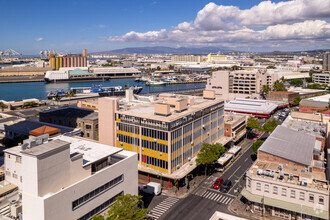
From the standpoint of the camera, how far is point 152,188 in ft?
59.4

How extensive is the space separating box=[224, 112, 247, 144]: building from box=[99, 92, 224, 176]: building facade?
14.3 ft

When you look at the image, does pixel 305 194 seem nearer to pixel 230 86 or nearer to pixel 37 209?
pixel 37 209

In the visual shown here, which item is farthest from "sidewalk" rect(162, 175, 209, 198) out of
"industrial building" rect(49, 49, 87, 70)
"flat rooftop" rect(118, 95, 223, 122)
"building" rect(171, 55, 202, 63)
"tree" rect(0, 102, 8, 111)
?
"building" rect(171, 55, 202, 63)

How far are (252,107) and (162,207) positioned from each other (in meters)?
29.3

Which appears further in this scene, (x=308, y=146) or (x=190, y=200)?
(x=308, y=146)

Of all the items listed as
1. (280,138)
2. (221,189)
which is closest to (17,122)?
(221,189)

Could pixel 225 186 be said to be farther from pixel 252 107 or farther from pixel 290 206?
pixel 252 107

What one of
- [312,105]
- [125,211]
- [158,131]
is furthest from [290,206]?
[312,105]

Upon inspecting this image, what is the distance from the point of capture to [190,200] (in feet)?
57.2

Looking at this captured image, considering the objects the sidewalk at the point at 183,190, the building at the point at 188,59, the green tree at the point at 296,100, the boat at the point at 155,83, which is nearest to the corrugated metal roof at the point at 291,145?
the sidewalk at the point at 183,190

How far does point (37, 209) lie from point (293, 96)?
49389 millimetres

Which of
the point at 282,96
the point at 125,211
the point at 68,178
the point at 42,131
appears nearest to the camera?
the point at 68,178

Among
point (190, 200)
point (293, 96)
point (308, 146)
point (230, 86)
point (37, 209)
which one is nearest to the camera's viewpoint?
point (37, 209)

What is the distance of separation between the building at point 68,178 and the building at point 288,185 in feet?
22.7
